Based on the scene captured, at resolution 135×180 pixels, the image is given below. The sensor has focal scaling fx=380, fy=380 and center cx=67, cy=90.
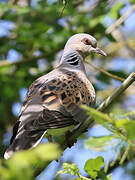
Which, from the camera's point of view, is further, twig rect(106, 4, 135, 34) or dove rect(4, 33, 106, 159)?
twig rect(106, 4, 135, 34)

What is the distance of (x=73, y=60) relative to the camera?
3.87 meters

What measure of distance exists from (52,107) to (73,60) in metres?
1.16

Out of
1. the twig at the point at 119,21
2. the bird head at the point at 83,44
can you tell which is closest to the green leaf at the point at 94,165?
the bird head at the point at 83,44

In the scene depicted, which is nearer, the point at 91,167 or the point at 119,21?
the point at 91,167

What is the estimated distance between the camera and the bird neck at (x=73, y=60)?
3.74 meters

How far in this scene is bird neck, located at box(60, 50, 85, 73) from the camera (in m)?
3.74

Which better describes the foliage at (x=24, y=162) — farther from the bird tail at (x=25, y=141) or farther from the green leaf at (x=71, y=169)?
the bird tail at (x=25, y=141)

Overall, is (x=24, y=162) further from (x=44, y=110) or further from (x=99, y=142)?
(x=44, y=110)

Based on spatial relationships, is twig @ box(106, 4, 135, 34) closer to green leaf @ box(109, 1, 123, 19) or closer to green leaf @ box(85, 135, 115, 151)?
green leaf @ box(109, 1, 123, 19)

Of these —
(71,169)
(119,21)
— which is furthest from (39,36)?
(71,169)

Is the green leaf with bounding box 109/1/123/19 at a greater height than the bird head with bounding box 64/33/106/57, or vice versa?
the green leaf with bounding box 109/1/123/19

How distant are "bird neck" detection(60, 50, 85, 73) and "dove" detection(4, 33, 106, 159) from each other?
43 millimetres

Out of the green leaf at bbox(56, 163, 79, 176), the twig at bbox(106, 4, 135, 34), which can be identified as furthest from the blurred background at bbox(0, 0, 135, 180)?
the green leaf at bbox(56, 163, 79, 176)

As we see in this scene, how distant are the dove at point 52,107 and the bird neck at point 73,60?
43 mm
